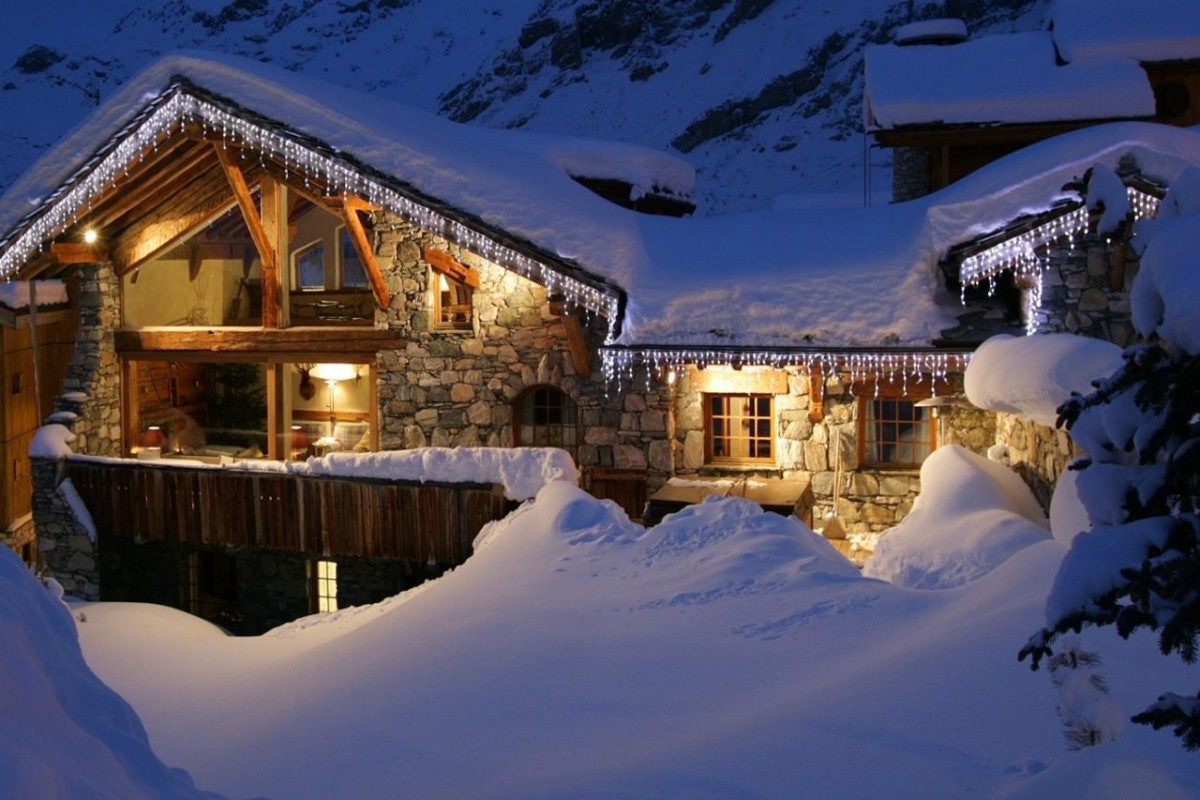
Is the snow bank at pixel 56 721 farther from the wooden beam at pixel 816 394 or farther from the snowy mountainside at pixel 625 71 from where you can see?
the snowy mountainside at pixel 625 71

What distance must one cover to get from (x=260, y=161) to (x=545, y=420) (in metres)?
5.56

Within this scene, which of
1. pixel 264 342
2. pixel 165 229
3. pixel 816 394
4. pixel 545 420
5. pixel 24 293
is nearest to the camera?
pixel 816 394

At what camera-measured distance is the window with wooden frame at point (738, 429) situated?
50.7ft

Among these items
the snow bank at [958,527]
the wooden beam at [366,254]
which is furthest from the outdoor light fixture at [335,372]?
the snow bank at [958,527]

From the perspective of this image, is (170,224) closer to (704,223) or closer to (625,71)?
(704,223)

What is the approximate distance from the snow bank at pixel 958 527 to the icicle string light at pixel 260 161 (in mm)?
4445

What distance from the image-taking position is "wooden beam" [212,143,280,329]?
15.8 meters

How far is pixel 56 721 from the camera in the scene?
436 cm

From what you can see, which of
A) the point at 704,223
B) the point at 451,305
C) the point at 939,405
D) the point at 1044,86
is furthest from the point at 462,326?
the point at 1044,86

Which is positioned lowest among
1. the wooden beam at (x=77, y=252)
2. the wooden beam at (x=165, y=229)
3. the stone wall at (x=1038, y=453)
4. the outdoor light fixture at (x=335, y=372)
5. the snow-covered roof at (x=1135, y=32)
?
the stone wall at (x=1038, y=453)

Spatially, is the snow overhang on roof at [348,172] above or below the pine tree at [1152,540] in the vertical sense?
above

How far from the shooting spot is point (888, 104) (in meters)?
17.5

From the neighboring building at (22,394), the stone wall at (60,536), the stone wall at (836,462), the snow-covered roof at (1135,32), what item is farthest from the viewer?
the neighboring building at (22,394)

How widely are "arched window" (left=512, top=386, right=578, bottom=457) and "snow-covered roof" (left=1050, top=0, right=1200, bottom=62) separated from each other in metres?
10.1
